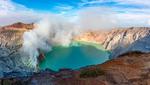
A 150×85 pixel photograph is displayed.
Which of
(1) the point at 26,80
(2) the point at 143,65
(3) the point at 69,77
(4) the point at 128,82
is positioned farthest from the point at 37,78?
(2) the point at 143,65

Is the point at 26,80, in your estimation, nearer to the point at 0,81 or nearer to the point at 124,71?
the point at 0,81

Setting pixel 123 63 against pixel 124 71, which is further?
pixel 123 63

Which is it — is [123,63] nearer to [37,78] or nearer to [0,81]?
[37,78]

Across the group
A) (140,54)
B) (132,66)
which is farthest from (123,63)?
(140,54)

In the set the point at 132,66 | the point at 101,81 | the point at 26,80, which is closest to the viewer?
the point at 101,81

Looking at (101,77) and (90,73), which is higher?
(90,73)

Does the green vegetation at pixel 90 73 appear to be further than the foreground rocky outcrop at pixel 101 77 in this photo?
Yes

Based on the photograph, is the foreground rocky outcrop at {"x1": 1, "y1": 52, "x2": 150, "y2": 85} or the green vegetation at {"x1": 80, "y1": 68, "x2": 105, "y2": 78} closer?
the foreground rocky outcrop at {"x1": 1, "y1": 52, "x2": 150, "y2": 85}

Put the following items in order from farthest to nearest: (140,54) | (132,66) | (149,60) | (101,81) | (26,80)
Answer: (140,54) < (149,60) < (132,66) < (26,80) < (101,81)

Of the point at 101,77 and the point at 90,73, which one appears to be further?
the point at 90,73
